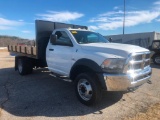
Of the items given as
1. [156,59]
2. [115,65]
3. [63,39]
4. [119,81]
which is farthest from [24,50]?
[156,59]

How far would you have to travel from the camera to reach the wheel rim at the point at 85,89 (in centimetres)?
530

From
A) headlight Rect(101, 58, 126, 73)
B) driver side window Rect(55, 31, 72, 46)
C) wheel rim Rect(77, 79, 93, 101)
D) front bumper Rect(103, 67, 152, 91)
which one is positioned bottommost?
wheel rim Rect(77, 79, 93, 101)

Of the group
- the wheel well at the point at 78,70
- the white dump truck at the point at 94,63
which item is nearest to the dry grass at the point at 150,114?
the white dump truck at the point at 94,63

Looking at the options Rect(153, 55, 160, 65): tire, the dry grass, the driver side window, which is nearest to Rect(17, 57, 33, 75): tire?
the driver side window

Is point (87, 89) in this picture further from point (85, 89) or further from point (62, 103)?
point (62, 103)

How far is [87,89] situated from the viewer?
17.4 feet

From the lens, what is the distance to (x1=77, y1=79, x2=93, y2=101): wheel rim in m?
5.30

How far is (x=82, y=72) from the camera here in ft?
18.5

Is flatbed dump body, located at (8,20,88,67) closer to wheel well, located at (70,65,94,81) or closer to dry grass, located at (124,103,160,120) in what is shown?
wheel well, located at (70,65,94,81)

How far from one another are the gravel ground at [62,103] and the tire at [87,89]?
20 cm

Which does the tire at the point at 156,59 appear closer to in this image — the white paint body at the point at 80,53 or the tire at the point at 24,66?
the tire at the point at 24,66

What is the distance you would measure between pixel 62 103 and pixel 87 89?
87 centimetres

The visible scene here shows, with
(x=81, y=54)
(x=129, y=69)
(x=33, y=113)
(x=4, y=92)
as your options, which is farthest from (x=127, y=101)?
(x=4, y=92)

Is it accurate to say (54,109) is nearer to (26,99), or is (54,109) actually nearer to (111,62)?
(26,99)
